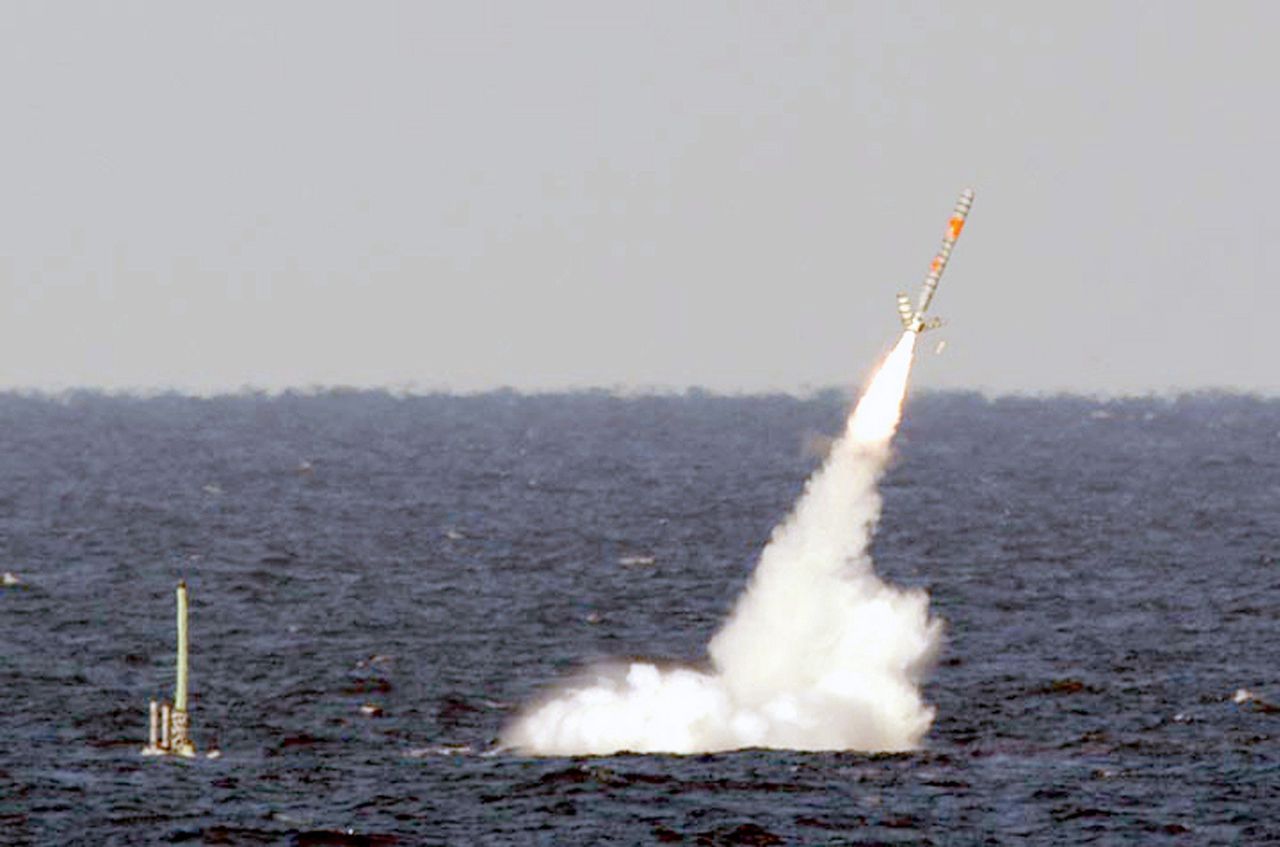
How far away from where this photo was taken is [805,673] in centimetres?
→ 7494

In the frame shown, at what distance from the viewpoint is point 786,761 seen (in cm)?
6700

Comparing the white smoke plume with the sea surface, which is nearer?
the sea surface

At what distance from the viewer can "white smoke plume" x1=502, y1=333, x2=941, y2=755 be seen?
232 feet

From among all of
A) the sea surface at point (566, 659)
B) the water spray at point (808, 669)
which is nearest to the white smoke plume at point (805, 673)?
the water spray at point (808, 669)

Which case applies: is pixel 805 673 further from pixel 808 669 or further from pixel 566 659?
pixel 566 659

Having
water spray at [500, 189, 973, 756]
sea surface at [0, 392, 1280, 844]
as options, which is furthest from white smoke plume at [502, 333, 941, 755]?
sea surface at [0, 392, 1280, 844]

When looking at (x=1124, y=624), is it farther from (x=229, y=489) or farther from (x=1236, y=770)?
(x=229, y=489)

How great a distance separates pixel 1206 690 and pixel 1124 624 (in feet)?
55.0

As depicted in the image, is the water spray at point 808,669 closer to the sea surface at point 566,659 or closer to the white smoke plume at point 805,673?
the white smoke plume at point 805,673

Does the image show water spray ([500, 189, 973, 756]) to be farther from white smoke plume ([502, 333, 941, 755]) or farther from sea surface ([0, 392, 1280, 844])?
sea surface ([0, 392, 1280, 844])

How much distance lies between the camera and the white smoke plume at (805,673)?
232ft

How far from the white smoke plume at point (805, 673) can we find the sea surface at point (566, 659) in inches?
67.6

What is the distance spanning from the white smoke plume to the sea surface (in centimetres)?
172

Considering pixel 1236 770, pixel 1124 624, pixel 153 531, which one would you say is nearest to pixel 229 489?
pixel 153 531
